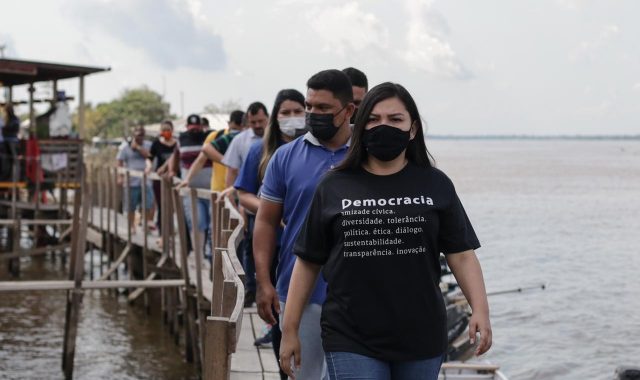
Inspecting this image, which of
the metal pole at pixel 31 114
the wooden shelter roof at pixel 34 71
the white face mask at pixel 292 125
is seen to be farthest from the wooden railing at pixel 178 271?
the wooden shelter roof at pixel 34 71

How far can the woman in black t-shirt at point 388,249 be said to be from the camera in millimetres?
3900

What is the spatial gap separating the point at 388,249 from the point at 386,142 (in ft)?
1.31

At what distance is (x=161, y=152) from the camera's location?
15.9 m

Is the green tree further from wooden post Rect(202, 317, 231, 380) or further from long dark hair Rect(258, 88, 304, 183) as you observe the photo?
wooden post Rect(202, 317, 231, 380)

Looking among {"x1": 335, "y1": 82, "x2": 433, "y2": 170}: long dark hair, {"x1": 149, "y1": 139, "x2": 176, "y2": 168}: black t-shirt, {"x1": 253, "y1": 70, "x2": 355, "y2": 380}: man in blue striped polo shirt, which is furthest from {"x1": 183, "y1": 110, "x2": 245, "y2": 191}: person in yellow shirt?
{"x1": 335, "y1": 82, "x2": 433, "y2": 170}: long dark hair

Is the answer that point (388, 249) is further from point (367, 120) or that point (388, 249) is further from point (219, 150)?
point (219, 150)

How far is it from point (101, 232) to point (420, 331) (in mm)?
Answer: 17448

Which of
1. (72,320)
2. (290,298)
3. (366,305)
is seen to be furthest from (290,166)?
(72,320)

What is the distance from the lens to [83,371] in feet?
44.4

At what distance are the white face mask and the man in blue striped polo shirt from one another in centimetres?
100

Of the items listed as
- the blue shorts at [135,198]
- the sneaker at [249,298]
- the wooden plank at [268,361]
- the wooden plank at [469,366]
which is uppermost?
the blue shorts at [135,198]

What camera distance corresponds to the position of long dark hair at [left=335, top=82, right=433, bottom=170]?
409 cm

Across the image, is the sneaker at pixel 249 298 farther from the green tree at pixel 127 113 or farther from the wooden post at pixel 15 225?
the green tree at pixel 127 113

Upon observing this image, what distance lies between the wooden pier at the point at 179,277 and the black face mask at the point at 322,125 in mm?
697
